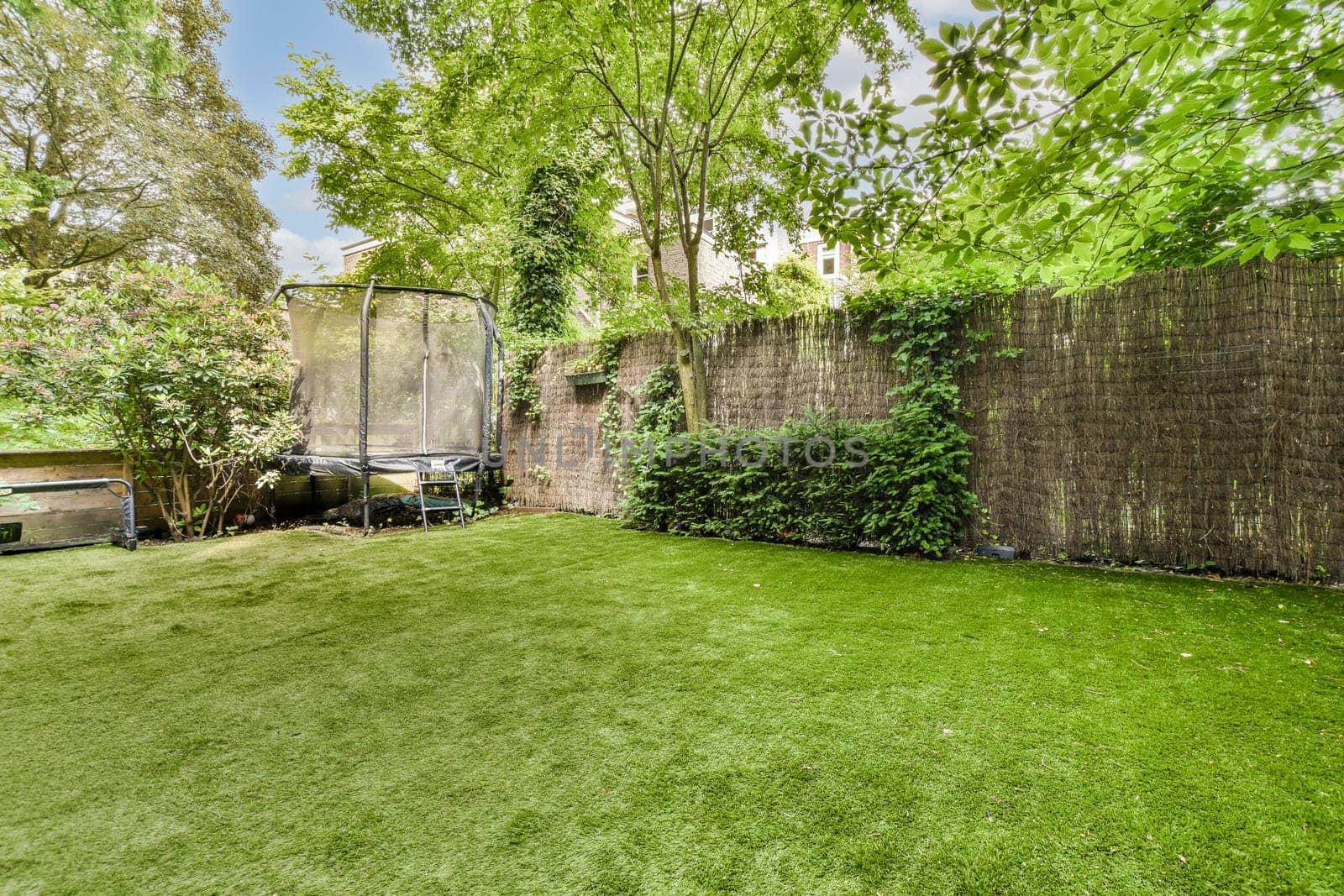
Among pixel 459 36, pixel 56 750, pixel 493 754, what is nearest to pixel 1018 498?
pixel 493 754

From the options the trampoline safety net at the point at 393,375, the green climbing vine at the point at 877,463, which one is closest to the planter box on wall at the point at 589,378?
the trampoline safety net at the point at 393,375

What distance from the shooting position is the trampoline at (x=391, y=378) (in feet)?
16.3

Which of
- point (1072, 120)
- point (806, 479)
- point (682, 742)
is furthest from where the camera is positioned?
point (806, 479)

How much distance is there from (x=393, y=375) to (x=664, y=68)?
12.9ft

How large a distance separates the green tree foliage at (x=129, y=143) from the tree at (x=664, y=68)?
5.95 meters

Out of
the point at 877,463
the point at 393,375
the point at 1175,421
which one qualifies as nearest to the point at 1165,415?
the point at 1175,421

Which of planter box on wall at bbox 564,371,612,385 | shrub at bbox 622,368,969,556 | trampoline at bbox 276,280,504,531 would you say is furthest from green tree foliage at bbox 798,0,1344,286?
trampoline at bbox 276,280,504,531

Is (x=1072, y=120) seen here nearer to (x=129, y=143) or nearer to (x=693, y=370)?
(x=693, y=370)

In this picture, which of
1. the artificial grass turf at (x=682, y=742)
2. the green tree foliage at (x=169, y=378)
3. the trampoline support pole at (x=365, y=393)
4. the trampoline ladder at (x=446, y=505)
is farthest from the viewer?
the trampoline ladder at (x=446, y=505)

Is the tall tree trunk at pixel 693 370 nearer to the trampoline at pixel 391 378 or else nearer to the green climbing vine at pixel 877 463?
the green climbing vine at pixel 877 463

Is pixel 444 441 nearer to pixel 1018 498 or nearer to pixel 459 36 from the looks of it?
pixel 459 36

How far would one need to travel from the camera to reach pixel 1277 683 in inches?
65.3

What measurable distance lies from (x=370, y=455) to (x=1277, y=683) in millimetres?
5835

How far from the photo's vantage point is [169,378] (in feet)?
13.4
